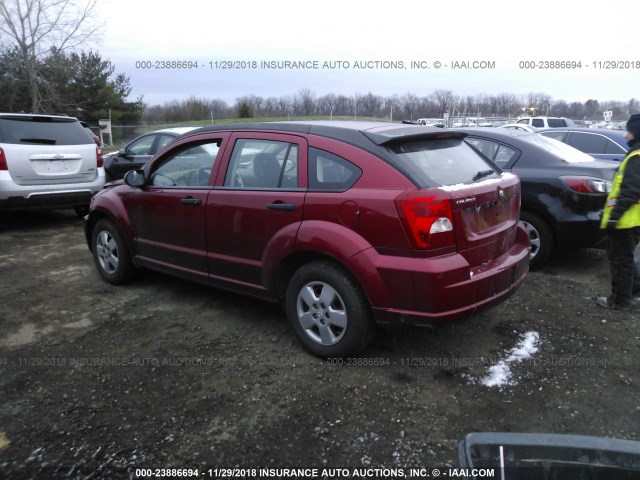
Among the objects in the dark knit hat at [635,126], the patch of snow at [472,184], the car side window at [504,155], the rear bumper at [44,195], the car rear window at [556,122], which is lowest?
the rear bumper at [44,195]

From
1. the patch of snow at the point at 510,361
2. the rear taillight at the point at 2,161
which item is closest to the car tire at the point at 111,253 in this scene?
the rear taillight at the point at 2,161

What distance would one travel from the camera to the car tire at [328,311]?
3279 mm

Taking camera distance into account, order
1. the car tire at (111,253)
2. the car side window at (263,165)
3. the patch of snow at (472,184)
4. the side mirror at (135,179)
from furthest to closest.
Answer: the car tire at (111,253) < the side mirror at (135,179) < the car side window at (263,165) < the patch of snow at (472,184)

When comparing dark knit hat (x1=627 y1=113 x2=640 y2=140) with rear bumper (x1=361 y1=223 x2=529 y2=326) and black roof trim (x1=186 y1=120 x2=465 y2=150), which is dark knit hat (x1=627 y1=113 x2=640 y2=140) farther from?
rear bumper (x1=361 y1=223 x2=529 y2=326)

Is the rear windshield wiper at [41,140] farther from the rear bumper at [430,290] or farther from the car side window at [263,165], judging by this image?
the rear bumper at [430,290]

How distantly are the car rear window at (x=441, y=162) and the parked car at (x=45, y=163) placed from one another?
6273mm

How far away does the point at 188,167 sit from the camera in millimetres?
4422

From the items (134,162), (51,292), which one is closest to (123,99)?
(134,162)

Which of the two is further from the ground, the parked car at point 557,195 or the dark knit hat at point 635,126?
the dark knit hat at point 635,126

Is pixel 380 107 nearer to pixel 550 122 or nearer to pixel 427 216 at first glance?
pixel 550 122

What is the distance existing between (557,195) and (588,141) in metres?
6.03

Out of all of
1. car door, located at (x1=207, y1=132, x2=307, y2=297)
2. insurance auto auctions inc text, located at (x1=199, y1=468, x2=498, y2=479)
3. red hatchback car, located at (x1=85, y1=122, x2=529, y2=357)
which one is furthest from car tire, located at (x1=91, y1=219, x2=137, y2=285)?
insurance auto auctions inc text, located at (x1=199, y1=468, x2=498, y2=479)

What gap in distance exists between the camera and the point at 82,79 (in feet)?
97.2

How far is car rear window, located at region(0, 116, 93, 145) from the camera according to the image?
7.34 meters
